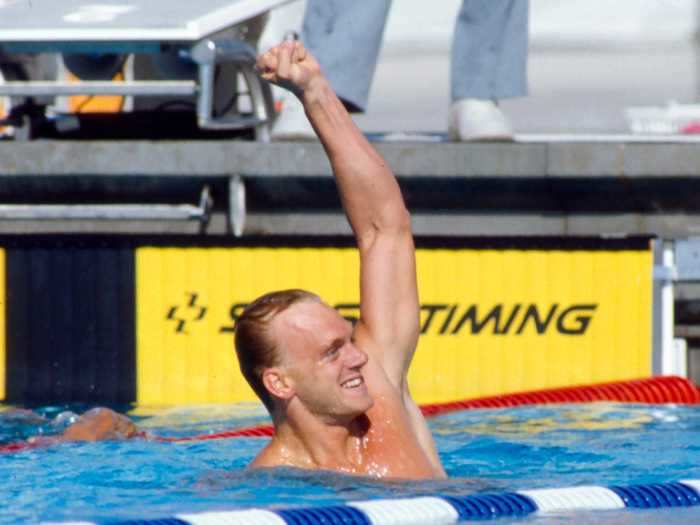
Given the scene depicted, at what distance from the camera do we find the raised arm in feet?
13.4

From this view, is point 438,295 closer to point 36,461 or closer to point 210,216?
point 210,216

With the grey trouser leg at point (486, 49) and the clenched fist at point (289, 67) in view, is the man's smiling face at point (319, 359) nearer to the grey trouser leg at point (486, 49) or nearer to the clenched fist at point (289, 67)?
the clenched fist at point (289, 67)

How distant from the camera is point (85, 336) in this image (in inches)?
260

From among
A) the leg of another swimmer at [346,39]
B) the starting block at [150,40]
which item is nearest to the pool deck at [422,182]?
the starting block at [150,40]

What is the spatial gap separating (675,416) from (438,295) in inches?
41.2

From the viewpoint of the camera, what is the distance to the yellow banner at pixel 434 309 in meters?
6.60

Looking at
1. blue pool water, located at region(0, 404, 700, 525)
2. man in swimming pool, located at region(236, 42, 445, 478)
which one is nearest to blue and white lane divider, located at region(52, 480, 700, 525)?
blue pool water, located at region(0, 404, 700, 525)

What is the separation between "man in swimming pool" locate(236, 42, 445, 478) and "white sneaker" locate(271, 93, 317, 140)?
2.76 m

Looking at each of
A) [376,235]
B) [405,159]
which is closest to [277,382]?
[376,235]

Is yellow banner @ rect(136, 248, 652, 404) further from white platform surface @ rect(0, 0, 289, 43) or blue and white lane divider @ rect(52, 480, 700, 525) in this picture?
blue and white lane divider @ rect(52, 480, 700, 525)

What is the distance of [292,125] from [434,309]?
1.02 metres

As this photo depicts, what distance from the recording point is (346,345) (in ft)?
13.1

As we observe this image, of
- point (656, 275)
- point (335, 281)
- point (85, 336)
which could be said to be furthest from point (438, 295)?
point (85, 336)

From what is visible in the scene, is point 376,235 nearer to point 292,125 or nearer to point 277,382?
point 277,382
